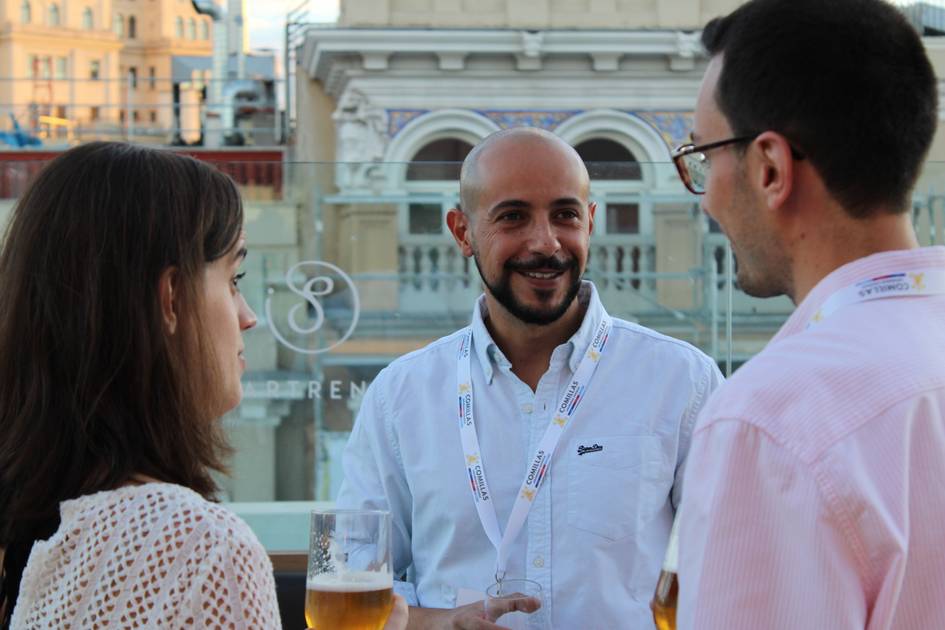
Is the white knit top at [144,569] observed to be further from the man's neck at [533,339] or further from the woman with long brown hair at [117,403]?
the man's neck at [533,339]

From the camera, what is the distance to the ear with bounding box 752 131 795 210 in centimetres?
117

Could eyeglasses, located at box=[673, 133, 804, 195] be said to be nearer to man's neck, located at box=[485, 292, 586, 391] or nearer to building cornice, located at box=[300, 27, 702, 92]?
man's neck, located at box=[485, 292, 586, 391]

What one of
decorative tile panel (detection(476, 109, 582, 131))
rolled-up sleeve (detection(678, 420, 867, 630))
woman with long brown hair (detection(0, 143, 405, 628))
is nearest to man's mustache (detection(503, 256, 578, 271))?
woman with long brown hair (detection(0, 143, 405, 628))

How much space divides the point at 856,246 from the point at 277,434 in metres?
4.76

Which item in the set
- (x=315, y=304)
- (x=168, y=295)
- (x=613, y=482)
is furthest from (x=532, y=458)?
(x=315, y=304)

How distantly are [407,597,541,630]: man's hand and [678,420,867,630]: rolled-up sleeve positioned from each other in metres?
0.81

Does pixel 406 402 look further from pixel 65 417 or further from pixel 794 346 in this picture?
pixel 794 346

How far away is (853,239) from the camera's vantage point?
3.84ft

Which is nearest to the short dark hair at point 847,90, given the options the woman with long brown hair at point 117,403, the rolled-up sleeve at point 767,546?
the rolled-up sleeve at point 767,546

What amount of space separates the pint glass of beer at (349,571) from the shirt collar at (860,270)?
659 millimetres

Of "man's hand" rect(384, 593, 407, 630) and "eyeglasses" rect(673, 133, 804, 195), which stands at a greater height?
"eyeglasses" rect(673, 133, 804, 195)

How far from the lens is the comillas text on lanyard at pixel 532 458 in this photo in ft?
7.24

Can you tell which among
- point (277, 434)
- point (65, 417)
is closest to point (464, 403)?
point (65, 417)

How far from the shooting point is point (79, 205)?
139 centimetres
